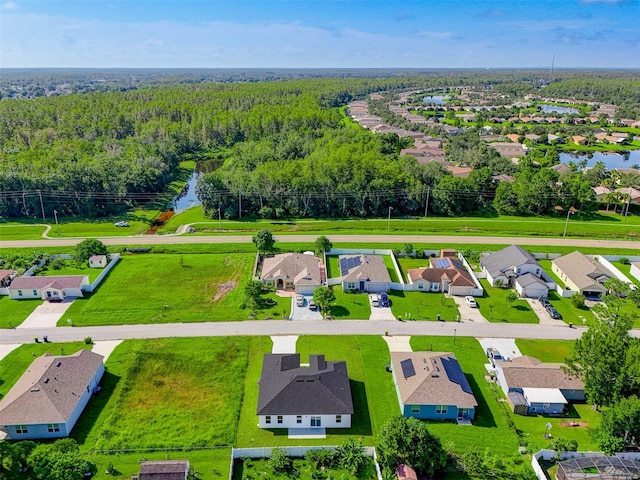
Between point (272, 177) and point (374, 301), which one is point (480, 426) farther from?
point (272, 177)

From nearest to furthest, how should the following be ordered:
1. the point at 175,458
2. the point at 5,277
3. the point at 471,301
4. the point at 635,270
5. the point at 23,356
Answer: the point at 175,458
the point at 23,356
the point at 471,301
the point at 5,277
the point at 635,270

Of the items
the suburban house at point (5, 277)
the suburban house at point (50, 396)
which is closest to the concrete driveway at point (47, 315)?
the suburban house at point (5, 277)

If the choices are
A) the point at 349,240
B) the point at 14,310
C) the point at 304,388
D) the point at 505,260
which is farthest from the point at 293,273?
the point at 14,310

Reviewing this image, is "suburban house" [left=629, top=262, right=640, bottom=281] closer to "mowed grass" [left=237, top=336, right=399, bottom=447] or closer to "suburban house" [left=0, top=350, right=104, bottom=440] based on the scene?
"mowed grass" [left=237, top=336, right=399, bottom=447]

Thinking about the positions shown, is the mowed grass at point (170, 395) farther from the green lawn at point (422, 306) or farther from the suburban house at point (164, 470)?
the green lawn at point (422, 306)

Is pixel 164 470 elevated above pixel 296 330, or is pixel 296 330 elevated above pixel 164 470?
pixel 164 470

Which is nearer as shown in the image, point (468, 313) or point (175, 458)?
point (175, 458)

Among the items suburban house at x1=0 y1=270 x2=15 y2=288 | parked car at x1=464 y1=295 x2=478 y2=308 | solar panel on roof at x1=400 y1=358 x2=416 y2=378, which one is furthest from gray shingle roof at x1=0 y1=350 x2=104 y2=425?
parked car at x1=464 y1=295 x2=478 y2=308
